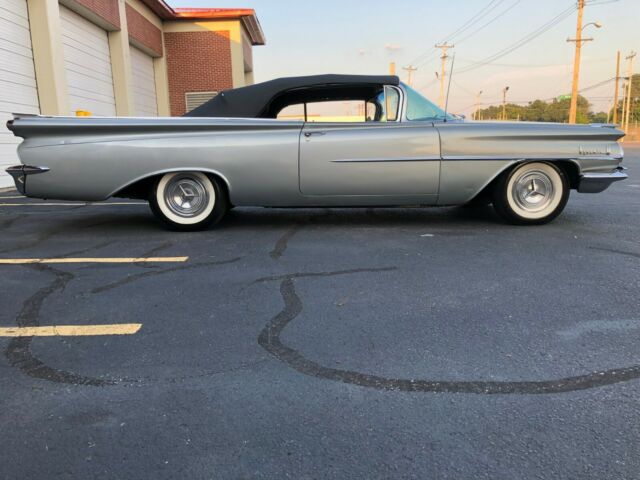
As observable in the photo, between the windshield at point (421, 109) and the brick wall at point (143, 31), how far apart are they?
1148 cm

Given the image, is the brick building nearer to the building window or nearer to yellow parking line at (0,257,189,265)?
the building window

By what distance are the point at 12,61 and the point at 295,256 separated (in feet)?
26.4

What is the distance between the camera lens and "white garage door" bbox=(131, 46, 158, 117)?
15284 mm

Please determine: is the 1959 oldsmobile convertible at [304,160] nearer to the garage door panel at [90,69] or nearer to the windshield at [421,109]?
the windshield at [421,109]

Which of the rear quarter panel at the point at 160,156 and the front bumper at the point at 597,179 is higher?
the rear quarter panel at the point at 160,156

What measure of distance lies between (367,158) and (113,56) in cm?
1094

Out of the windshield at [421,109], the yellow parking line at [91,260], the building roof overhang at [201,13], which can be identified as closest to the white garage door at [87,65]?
the building roof overhang at [201,13]

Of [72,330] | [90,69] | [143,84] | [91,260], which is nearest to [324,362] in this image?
[72,330]

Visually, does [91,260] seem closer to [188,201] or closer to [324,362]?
[188,201]

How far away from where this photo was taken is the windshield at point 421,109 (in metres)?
5.27

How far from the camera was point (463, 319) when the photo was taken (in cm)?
290

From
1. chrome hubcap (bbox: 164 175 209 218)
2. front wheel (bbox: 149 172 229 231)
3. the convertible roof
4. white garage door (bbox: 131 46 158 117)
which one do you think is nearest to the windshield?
the convertible roof

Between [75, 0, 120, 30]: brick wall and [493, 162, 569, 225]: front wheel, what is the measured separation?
9.95 meters

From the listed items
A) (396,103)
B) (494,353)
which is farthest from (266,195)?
(494,353)
